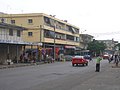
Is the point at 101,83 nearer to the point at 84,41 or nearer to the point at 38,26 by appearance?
the point at 38,26

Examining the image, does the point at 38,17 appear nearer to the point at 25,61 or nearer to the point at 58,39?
the point at 58,39

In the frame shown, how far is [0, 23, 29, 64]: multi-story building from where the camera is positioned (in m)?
48.9

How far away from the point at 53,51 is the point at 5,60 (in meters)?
23.7

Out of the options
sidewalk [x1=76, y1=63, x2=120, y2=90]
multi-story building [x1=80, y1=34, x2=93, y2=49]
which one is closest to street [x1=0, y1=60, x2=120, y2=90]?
sidewalk [x1=76, y1=63, x2=120, y2=90]

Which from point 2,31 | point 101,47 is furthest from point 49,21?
point 101,47

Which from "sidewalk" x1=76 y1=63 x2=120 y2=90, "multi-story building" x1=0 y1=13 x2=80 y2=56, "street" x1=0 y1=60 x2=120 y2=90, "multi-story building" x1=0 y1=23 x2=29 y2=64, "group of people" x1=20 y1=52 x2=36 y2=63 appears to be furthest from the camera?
"multi-story building" x1=0 y1=13 x2=80 y2=56

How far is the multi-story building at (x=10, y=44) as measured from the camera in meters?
48.9

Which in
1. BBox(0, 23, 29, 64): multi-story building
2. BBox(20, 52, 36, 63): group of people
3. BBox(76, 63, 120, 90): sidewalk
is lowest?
BBox(76, 63, 120, 90): sidewalk

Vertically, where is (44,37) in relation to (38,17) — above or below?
below

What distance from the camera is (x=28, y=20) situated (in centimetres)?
7625

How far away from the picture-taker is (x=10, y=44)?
49094mm

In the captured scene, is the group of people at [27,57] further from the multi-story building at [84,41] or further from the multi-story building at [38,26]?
the multi-story building at [84,41]

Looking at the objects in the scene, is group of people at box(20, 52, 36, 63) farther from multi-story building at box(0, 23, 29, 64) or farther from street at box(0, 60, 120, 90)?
street at box(0, 60, 120, 90)

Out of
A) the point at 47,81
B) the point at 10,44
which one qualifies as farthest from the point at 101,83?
the point at 10,44
